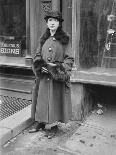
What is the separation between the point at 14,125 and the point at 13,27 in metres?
3.00

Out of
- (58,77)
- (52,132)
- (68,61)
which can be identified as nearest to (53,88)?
(58,77)

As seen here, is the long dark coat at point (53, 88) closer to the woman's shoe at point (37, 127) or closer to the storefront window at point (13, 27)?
the woman's shoe at point (37, 127)

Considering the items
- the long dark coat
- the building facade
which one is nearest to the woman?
the long dark coat

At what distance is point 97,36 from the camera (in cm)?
670

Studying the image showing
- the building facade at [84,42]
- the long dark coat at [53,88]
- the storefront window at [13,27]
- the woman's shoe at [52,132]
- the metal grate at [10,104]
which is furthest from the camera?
the storefront window at [13,27]

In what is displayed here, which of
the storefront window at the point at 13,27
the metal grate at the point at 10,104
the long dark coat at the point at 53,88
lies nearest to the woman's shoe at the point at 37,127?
the long dark coat at the point at 53,88

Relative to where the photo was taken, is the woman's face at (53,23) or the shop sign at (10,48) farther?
the shop sign at (10,48)

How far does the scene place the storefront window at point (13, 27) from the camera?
773 cm

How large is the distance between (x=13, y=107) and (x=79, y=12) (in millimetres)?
2329

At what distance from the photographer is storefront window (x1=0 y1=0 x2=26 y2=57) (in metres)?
7.73

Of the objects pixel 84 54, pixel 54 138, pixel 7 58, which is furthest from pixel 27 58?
pixel 54 138

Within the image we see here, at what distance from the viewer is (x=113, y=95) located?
709 centimetres

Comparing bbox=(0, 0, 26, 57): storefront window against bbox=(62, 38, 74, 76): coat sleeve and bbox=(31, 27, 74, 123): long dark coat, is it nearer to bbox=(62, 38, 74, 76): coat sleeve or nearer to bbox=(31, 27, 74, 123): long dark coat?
bbox=(31, 27, 74, 123): long dark coat

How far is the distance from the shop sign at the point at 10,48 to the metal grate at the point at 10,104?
0.99 m
